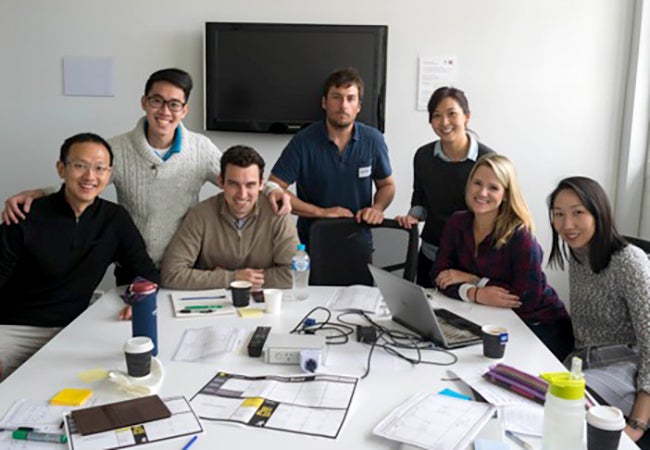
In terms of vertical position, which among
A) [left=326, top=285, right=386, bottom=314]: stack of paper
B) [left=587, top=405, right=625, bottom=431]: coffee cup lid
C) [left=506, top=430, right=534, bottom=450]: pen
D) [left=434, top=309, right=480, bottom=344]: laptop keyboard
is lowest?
[left=506, top=430, right=534, bottom=450]: pen

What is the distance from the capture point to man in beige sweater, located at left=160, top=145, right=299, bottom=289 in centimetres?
245

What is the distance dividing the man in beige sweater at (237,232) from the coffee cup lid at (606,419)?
139 centimetres

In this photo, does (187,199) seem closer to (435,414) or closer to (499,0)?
(435,414)

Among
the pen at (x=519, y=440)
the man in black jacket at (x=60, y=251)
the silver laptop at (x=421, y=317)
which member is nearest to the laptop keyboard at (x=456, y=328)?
the silver laptop at (x=421, y=317)

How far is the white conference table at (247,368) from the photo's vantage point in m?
1.30

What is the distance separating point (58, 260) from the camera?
2273 mm

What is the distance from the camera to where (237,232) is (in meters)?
2.49

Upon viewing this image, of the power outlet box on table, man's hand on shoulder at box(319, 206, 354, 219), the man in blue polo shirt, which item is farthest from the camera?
the man in blue polo shirt

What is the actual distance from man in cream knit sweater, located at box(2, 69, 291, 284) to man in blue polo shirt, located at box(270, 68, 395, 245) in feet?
1.63

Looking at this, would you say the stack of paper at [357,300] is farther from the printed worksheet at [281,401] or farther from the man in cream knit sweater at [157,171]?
the printed worksheet at [281,401]

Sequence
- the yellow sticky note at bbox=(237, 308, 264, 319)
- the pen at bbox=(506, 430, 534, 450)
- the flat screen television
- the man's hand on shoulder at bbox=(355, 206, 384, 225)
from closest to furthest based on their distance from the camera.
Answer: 1. the pen at bbox=(506, 430, 534, 450)
2. the yellow sticky note at bbox=(237, 308, 264, 319)
3. the man's hand on shoulder at bbox=(355, 206, 384, 225)
4. the flat screen television

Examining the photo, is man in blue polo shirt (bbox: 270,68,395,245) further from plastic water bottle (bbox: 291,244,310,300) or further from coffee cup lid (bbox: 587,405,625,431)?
coffee cup lid (bbox: 587,405,625,431)

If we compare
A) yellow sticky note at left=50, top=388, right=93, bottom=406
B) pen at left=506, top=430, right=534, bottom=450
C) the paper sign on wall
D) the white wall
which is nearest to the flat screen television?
the white wall

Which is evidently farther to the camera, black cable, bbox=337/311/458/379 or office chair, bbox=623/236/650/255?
office chair, bbox=623/236/650/255
